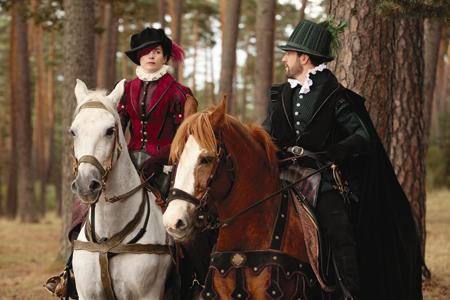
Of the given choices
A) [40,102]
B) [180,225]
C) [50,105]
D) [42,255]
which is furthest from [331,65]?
[50,105]

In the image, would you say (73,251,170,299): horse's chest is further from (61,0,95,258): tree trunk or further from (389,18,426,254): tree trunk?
(61,0,95,258): tree trunk

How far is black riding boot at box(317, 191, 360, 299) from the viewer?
582 cm

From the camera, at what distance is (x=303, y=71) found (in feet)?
20.9

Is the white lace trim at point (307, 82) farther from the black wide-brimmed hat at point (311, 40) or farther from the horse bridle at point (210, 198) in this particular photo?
the horse bridle at point (210, 198)

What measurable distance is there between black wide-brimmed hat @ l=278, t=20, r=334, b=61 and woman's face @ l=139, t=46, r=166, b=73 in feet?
5.32

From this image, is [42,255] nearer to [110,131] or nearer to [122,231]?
[122,231]

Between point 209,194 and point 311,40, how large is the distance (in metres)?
1.57

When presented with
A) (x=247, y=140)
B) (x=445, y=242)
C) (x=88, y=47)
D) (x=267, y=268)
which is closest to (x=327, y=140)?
(x=247, y=140)

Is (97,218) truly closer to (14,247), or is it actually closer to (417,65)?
(417,65)

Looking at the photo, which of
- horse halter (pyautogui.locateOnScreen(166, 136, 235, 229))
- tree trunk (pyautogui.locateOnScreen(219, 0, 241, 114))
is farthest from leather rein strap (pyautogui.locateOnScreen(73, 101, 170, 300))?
tree trunk (pyautogui.locateOnScreen(219, 0, 241, 114))

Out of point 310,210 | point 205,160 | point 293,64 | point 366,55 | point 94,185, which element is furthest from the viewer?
point 366,55

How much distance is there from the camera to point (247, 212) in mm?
5836

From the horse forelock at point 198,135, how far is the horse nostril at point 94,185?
91 cm

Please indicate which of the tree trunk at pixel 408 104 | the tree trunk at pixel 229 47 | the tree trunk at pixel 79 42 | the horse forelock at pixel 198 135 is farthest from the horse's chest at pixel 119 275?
the tree trunk at pixel 229 47
